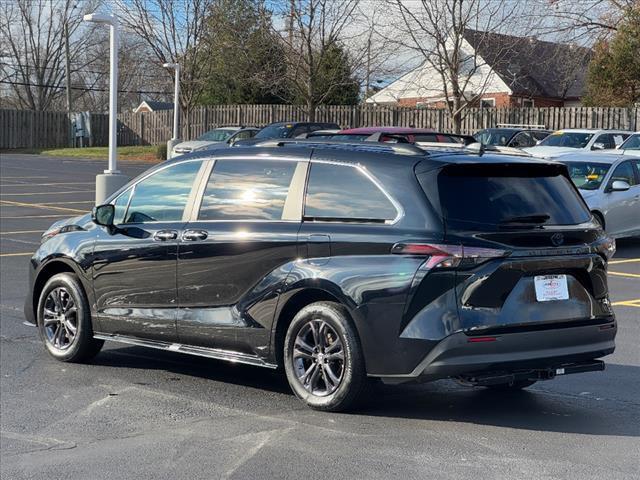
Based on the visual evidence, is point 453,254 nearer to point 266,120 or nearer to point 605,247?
point 605,247

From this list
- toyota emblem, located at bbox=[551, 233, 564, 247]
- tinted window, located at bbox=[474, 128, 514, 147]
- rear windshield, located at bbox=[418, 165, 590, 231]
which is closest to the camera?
rear windshield, located at bbox=[418, 165, 590, 231]

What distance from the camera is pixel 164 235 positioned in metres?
7.74

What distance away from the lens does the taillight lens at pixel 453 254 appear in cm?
627

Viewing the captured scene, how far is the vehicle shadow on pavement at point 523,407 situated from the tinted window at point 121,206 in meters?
2.47

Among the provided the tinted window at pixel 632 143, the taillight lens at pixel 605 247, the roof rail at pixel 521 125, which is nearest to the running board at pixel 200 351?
the taillight lens at pixel 605 247

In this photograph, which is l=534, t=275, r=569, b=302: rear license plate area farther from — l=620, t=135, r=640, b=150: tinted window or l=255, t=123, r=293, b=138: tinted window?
l=255, t=123, r=293, b=138: tinted window

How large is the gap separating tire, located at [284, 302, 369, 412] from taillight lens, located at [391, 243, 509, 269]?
2.34ft

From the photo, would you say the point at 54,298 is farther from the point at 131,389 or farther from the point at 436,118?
the point at 436,118

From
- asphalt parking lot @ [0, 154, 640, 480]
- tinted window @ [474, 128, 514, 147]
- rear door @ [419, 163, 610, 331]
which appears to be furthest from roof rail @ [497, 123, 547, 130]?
rear door @ [419, 163, 610, 331]

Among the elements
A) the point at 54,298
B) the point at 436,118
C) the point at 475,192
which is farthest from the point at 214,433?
the point at 436,118

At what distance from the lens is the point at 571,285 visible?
667 cm

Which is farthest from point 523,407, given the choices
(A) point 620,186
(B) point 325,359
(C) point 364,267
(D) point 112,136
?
(D) point 112,136

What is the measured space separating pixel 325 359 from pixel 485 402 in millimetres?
1311

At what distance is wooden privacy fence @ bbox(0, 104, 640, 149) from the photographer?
37375 mm
